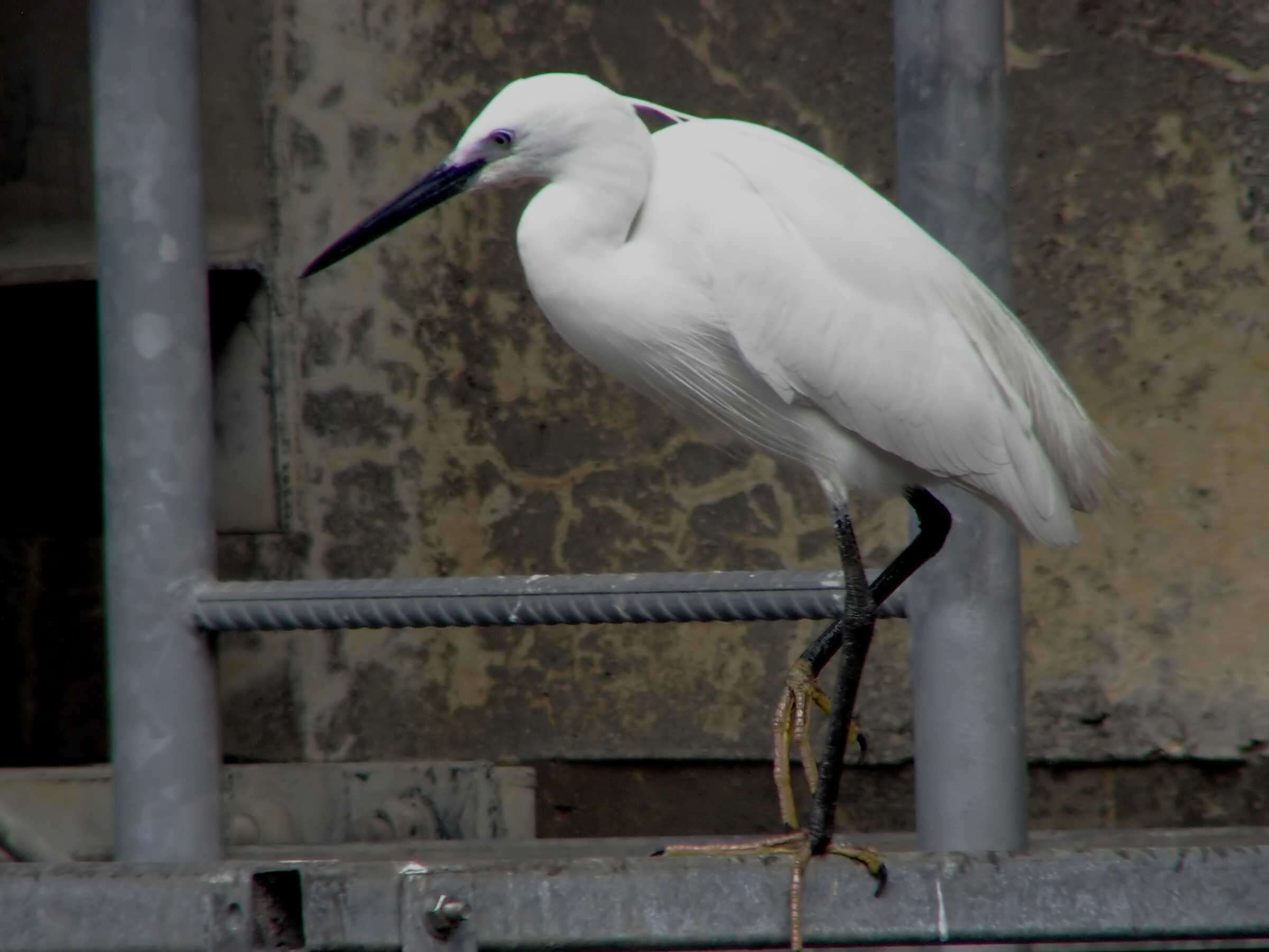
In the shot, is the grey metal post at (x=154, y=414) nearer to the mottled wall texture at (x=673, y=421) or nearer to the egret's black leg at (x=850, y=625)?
the egret's black leg at (x=850, y=625)

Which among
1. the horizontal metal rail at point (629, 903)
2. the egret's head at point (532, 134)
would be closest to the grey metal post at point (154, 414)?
the egret's head at point (532, 134)

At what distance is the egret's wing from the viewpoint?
4.58 ft

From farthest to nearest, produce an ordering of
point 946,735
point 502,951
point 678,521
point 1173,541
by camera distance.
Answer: point 678,521 → point 1173,541 → point 946,735 → point 502,951

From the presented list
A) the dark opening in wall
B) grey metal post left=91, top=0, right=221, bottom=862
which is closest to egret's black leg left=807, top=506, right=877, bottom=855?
grey metal post left=91, top=0, right=221, bottom=862

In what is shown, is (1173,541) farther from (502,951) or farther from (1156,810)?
(502,951)

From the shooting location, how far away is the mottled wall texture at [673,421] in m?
2.14

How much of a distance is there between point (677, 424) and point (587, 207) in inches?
37.0

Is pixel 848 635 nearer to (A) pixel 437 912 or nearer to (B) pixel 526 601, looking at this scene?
(B) pixel 526 601

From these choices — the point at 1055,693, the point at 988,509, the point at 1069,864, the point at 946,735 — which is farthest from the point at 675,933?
the point at 1055,693

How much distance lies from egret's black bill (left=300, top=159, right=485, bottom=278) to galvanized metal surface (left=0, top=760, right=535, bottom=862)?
38.6 inches

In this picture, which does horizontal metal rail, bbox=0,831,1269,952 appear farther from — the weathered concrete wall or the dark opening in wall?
the dark opening in wall

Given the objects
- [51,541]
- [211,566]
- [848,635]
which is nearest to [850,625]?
[848,635]

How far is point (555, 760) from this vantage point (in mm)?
2334

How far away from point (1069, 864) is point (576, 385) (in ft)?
4.93
